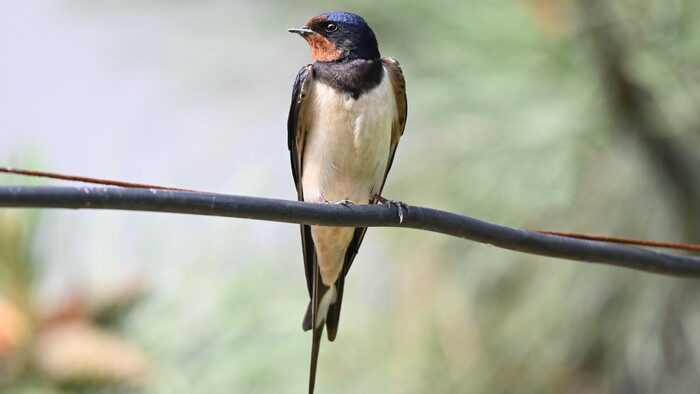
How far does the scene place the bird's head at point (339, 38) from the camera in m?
2.14

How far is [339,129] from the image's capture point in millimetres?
2047

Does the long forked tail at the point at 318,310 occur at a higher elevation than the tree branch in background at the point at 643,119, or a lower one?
lower

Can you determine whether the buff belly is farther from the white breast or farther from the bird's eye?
the bird's eye

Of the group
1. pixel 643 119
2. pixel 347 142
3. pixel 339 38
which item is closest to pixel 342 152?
pixel 347 142

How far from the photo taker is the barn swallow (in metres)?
2.04

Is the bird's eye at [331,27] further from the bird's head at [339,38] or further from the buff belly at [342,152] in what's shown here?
the buff belly at [342,152]

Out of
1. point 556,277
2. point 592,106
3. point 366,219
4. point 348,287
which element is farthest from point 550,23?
point 366,219

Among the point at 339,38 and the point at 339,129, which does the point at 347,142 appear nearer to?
the point at 339,129

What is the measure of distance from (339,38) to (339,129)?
0.65 feet

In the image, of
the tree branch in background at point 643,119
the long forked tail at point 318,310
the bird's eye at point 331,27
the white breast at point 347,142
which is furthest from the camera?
the tree branch in background at point 643,119

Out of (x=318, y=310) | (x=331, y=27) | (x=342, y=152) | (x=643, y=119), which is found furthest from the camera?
(x=643, y=119)

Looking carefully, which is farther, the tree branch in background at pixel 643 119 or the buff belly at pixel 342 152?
the tree branch in background at pixel 643 119

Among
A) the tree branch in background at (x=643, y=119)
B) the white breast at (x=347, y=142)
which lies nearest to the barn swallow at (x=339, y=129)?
the white breast at (x=347, y=142)

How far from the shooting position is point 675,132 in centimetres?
235
